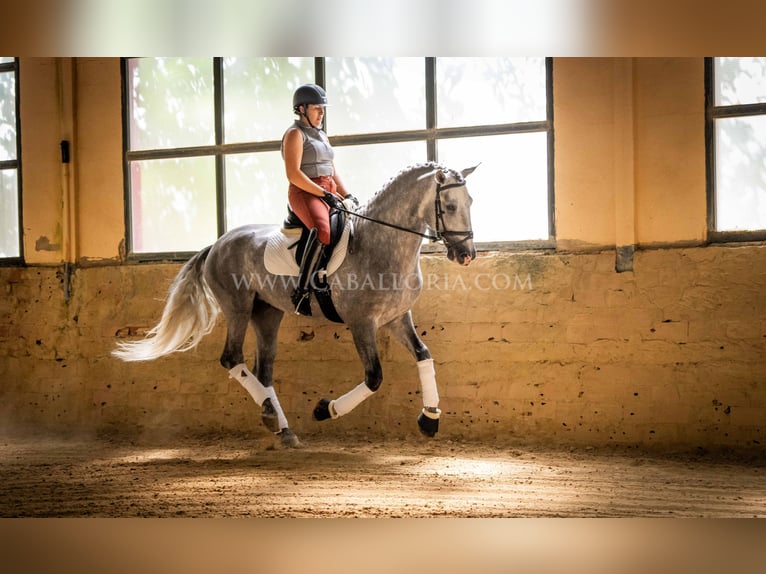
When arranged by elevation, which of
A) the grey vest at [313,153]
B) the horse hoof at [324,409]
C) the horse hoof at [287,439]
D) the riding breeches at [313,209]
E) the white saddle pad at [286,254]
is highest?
the grey vest at [313,153]

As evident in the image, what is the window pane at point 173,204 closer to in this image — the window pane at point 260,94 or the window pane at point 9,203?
the window pane at point 260,94

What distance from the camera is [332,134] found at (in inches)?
210

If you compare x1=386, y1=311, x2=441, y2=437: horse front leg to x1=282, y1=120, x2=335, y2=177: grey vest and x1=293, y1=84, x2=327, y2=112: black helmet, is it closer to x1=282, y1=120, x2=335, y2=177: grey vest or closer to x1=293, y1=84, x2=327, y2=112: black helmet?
x1=282, y1=120, x2=335, y2=177: grey vest

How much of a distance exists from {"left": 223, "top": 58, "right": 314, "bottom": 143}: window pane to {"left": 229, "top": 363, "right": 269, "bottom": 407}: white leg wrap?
5.66ft

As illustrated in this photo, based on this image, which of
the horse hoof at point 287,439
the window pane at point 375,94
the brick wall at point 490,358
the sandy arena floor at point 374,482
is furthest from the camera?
the window pane at point 375,94

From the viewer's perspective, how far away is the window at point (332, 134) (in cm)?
499

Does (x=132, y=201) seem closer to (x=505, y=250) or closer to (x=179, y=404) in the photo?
(x=179, y=404)

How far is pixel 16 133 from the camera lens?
19.6 feet

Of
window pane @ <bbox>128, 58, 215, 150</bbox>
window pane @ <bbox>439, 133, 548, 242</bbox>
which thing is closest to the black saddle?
window pane @ <bbox>439, 133, 548, 242</bbox>

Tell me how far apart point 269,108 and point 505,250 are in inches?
76.2

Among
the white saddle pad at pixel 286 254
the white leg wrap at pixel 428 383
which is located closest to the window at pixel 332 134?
the white saddle pad at pixel 286 254

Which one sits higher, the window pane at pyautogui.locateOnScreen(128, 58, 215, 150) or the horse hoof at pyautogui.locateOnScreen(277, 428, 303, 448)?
the window pane at pyautogui.locateOnScreen(128, 58, 215, 150)

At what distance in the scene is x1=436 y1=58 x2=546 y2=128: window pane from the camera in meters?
4.97

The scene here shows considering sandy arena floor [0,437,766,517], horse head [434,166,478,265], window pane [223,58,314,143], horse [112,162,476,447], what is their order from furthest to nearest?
window pane [223,58,314,143] → horse [112,162,476,447] → horse head [434,166,478,265] → sandy arena floor [0,437,766,517]
